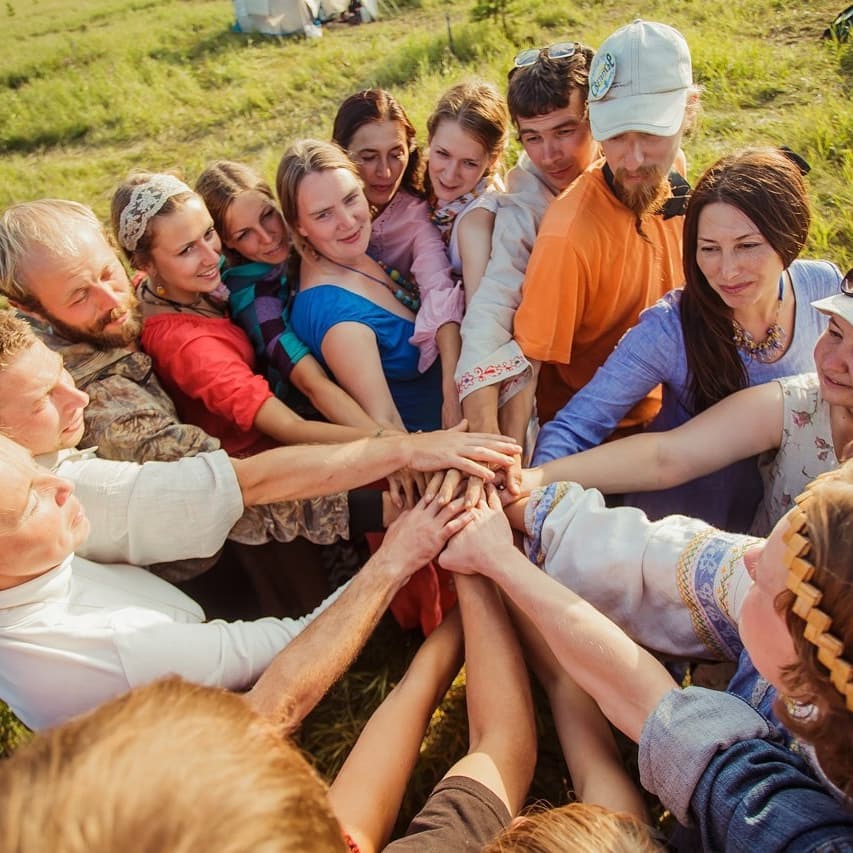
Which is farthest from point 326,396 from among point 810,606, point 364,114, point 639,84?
point 810,606

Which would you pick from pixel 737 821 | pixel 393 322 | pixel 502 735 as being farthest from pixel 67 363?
pixel 737 821

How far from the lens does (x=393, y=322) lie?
9.85 ft

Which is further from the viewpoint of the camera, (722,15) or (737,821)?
(722,15)

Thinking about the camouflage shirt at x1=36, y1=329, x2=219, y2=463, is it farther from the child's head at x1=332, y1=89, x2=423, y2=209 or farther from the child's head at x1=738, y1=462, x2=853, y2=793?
the child's head at x1=738, y1=462, x2=853, y2=793

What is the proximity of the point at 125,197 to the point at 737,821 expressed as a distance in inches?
104

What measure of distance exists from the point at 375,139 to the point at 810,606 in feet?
9.00

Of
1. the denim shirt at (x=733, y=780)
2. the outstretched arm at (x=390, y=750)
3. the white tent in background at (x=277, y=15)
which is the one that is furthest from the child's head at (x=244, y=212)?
the white tent in background at (x=277, y=15)

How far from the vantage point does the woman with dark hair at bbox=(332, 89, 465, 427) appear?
121 inches

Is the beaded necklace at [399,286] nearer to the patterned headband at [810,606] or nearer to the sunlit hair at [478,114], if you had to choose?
the sunlit hair at [478,114]

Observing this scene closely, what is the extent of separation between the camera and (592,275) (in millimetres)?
2652

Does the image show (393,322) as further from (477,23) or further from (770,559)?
(477,23)

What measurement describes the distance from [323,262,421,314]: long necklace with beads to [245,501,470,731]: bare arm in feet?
3.40

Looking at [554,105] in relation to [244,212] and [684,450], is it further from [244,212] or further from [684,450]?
[684,450]

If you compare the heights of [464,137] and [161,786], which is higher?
[464,137]
